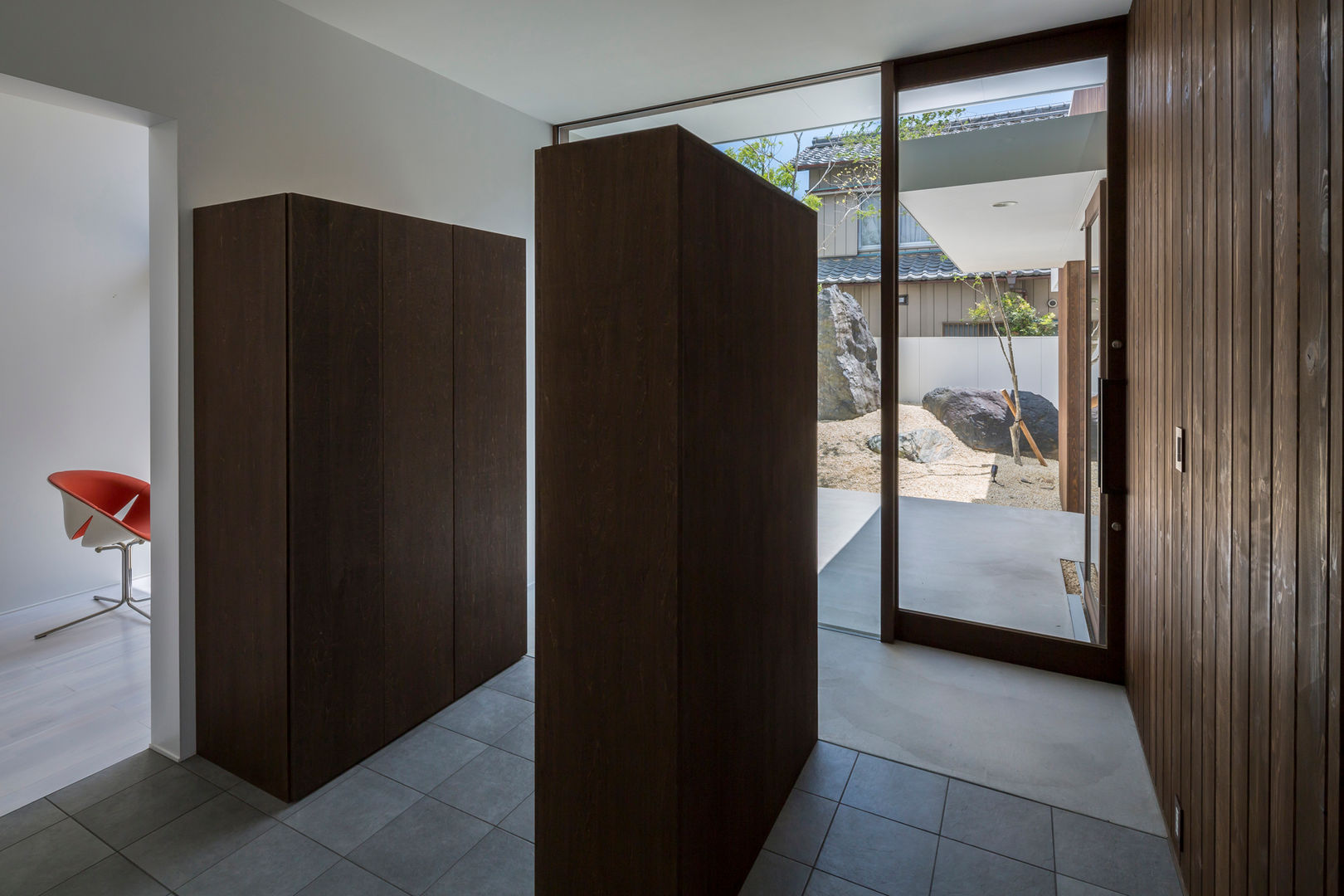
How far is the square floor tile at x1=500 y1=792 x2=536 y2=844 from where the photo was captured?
2.17 meters

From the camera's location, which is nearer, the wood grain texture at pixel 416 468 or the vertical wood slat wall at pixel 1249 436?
the vertical wood slat wall at pixel 1249 436

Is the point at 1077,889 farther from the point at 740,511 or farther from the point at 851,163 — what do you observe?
the point at 851,163

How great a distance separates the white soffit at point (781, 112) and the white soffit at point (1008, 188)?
471mm

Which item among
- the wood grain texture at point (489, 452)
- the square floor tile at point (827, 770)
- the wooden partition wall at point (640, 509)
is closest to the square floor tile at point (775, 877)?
the wooden partition wall at point (640, 509)

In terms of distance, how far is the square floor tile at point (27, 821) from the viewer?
6.95ft

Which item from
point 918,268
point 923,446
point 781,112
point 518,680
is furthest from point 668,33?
point 518,680

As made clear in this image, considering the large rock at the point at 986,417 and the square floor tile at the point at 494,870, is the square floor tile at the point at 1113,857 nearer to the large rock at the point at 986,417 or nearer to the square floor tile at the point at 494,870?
the square floor tile at the point at 494,870

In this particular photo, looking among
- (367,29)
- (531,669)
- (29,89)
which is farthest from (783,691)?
(367,29)

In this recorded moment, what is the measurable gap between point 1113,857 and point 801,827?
2.89ft

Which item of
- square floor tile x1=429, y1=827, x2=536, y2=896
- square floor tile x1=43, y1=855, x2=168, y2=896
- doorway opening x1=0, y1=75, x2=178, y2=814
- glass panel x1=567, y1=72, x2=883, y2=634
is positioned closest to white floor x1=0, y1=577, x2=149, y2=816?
doorway opening x1=0, y1=75, x2=178, y2=814

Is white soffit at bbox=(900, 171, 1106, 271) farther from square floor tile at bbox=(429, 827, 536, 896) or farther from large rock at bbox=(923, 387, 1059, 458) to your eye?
square floor tile at bbox=(429, 827, 536, 896)

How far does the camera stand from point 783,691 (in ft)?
7.38

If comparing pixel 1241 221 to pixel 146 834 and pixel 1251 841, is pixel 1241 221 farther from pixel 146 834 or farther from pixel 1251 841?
pixel 146 834

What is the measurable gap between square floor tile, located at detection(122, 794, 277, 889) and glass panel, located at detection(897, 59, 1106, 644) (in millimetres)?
2916
